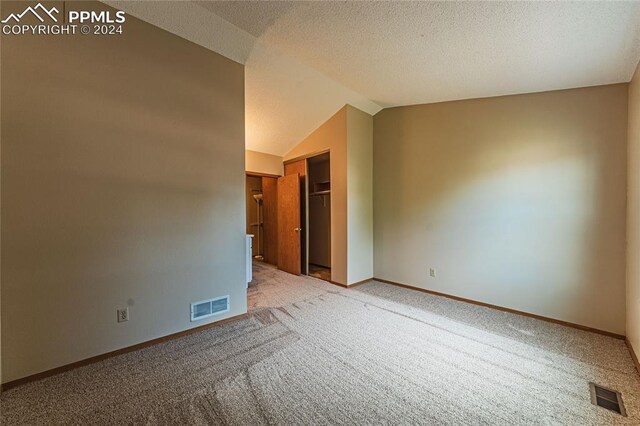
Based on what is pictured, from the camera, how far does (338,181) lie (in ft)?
13.4

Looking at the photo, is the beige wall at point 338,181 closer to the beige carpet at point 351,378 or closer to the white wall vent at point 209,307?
the beige carpet at point 351,378

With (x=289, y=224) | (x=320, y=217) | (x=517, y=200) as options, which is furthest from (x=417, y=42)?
(x=320, y=217)

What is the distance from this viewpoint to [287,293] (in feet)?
12.2

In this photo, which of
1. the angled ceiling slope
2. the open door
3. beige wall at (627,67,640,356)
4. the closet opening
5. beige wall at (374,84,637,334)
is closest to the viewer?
beige wall at (627,67,640,356)

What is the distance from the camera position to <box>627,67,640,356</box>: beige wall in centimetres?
202

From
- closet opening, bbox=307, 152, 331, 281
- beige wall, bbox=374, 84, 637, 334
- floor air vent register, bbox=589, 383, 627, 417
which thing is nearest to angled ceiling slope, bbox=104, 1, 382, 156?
closet opening, bbox=307, 152, 331, 281

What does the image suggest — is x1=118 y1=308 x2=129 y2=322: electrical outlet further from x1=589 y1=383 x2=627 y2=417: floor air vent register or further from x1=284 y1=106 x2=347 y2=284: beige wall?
x1=589 y1=383 x2=627 y2=417: floor air vent register

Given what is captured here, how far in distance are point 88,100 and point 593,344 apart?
5.01 metres

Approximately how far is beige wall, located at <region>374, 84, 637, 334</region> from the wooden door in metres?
2.69

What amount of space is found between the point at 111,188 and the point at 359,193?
3.24 meters

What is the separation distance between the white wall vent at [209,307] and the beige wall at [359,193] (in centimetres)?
200

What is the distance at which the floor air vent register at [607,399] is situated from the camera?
1562mm

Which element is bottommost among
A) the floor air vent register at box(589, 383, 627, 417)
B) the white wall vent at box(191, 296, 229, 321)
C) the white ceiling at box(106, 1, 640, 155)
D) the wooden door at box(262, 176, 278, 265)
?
the floor air vent register at box(589, 383, 627, 417)

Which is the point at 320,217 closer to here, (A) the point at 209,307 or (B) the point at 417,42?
(A) the point at 209,307
